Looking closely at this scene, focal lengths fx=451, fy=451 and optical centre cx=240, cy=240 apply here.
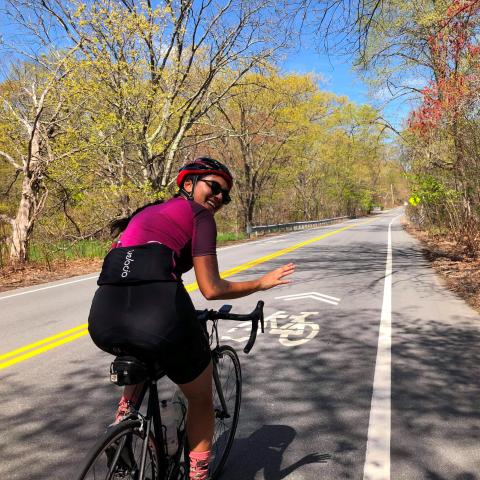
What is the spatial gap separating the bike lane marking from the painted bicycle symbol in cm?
96

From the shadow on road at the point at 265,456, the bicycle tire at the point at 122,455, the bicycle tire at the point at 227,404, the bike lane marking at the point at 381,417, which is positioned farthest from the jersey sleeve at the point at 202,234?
the bike lane marking at the point at 381,417

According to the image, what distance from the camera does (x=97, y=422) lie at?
3.66 m

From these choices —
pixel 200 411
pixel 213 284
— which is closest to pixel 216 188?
pixel 213 284

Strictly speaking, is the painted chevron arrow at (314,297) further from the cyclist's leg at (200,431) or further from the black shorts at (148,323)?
the black shorts at (148,323)

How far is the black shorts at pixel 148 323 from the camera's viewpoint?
1926 mm

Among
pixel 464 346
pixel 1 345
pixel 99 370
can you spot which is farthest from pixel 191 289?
pixel 464 346

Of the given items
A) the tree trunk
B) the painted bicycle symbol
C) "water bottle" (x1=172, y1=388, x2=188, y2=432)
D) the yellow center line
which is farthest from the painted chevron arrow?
the tree trunk

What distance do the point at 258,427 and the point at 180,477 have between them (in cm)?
129

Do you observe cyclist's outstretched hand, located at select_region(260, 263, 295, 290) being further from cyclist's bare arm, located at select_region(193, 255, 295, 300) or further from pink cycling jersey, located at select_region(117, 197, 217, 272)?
pink cycling jersey, located at select_region(117, 197, 217, 272)

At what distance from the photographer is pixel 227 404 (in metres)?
3.05

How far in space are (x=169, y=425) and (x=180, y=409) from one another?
0.45 feet

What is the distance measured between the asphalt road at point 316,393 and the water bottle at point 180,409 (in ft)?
2.53

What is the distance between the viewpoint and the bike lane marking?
299cm

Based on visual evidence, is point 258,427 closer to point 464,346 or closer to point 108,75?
point 464,346
